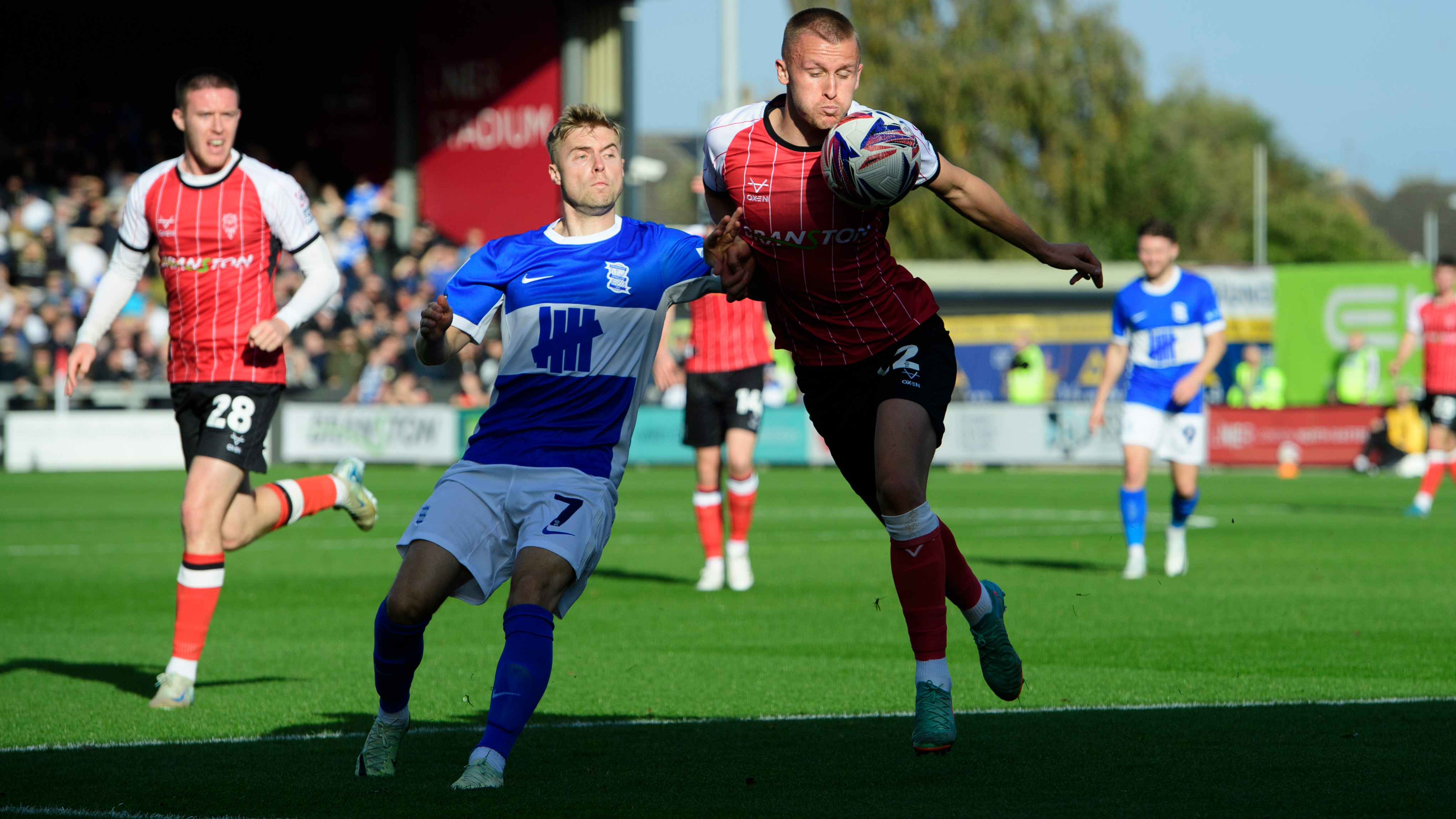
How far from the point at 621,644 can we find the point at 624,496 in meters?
11.5

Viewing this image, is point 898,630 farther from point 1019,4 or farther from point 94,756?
point 1019,4

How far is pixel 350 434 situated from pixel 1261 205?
45703mm

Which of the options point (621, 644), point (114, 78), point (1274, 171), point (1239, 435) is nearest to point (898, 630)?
point (621, 644)

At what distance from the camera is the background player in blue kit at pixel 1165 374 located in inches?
431

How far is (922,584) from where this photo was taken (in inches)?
207

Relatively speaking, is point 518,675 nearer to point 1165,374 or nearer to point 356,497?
point 356,497

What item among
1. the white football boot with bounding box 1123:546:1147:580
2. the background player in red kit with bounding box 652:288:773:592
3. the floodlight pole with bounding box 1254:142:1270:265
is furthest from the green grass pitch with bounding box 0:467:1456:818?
the floodlight pole with bounding box 1254:142:1270:265

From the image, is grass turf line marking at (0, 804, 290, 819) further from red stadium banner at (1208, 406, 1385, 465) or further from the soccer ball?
red stadium banner at (1208, 406, 1385, 465)

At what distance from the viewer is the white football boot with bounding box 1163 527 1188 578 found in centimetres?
1120

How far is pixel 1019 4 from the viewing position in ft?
153

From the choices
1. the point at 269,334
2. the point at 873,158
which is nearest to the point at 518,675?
the point at 873,158

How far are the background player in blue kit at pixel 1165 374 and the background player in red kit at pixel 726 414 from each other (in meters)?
2.48

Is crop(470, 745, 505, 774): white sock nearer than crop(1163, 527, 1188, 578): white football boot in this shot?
Yes

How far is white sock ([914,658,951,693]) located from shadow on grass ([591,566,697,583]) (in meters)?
6.15
